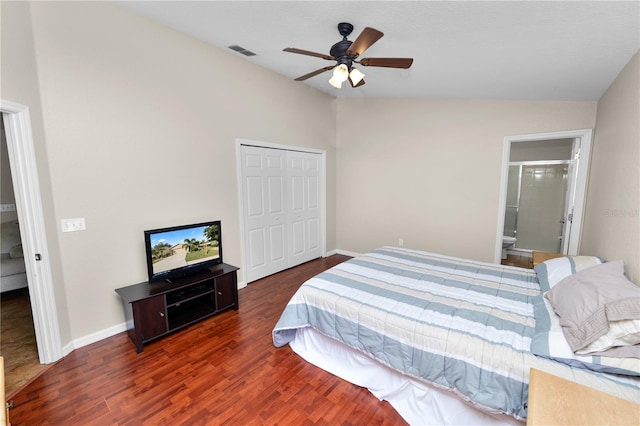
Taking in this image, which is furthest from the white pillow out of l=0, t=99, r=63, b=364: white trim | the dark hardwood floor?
l=0, t=99, r=63, b=364: white trim

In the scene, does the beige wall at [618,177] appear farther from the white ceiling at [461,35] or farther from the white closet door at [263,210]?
the white closet door at [263,210]

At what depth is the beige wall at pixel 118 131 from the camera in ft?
7.15

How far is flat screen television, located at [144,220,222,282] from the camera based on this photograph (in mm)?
2664

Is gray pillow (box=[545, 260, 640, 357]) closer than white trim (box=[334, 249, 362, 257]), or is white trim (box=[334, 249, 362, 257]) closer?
gray pillow (box=[545, 260, 640, 357])

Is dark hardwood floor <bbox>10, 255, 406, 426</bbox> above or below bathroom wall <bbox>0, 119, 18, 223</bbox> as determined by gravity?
below

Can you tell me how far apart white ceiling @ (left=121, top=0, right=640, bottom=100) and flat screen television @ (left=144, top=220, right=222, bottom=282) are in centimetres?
199

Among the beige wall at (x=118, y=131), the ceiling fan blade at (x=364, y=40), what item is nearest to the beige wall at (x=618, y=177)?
the ceiling fan blade at (x=364, y=40)

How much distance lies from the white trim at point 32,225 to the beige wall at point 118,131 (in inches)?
4.1

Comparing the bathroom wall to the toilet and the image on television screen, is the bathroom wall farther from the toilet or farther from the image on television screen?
the toilet

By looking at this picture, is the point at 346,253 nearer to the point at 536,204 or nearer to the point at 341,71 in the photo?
the point at 341,71

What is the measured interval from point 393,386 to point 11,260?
14.9ft

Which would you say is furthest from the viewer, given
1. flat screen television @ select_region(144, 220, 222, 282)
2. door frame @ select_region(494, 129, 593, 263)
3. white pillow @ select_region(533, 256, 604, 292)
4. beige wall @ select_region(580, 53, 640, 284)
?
door frame @ select_region(494, 129, 593, 263)

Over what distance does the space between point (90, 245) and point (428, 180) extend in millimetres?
4192

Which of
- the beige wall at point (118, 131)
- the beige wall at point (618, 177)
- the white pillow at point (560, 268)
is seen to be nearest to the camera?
the beige wall at point (618, 177)
